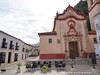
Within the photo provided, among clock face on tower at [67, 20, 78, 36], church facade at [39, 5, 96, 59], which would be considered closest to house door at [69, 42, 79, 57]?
church facade at [39, 5, 96, 59]

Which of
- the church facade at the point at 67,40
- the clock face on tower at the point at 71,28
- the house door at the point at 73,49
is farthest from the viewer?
the clock face on tower at the point at 71,28

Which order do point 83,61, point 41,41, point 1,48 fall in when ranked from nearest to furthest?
point 83,61 < point 1,48 < point 41,41

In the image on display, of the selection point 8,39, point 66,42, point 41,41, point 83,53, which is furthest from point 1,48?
point 83,53

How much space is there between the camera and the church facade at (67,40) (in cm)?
1805

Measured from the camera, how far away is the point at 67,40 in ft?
61.0

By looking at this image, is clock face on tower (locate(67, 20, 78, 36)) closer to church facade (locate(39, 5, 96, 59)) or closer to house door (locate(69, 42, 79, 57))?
church facade (locate(39, 5, 96, 59))

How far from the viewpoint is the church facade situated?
18047mm

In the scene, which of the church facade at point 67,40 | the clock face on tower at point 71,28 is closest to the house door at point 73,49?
the church facade at point 67,40

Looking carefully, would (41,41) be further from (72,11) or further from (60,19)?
(72,11)

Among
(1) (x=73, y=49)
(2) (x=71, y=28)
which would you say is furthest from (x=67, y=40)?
(2) (x=71, y=28)

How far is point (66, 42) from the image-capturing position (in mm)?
18516

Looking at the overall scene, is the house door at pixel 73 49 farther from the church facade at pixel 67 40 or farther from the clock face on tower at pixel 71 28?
the clock face on tower at pixel 71 28

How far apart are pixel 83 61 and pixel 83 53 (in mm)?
2423

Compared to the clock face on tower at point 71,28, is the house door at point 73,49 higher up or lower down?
lower down
